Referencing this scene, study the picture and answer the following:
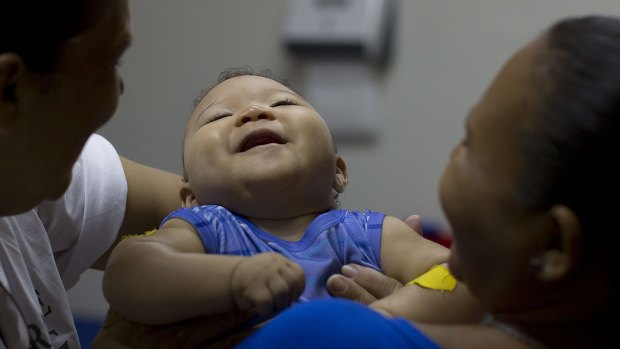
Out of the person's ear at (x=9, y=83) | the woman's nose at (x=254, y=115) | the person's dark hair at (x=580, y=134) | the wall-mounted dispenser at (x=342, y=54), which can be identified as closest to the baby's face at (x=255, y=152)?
the woman's nose at (x=254, y=115)

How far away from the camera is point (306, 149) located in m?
1.13

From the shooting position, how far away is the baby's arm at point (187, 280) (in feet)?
2.83

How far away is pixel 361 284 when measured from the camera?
3.31 ft

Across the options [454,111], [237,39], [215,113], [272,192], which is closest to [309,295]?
[272,192]

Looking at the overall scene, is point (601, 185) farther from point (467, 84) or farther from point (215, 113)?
point (467, 84)

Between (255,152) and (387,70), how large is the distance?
1.03m

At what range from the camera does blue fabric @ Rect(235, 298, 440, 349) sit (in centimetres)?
72

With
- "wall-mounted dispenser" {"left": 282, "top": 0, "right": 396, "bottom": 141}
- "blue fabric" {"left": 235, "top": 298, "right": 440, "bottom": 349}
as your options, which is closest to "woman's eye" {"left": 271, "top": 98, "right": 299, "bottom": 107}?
"blue fabric" {"left": 235, "top": 298, "right": 440, "bottom": 349}

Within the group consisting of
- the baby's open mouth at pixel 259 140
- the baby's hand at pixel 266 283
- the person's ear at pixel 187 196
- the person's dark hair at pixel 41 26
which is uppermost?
the person's dark hair at pixel 41 26

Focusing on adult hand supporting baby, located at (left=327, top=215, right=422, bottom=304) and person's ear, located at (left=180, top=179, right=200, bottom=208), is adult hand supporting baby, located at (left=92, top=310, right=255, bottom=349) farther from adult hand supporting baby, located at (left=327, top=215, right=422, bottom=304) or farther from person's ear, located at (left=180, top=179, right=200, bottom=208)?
person's ear, located at (left=180, top=179, right=200, bottom=208)

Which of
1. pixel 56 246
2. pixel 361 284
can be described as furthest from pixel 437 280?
pixel 56 246

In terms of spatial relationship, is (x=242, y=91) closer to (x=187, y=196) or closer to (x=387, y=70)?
(x=187, y=196)

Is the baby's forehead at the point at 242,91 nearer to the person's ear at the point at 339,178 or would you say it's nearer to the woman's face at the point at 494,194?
the person's ear at the point at 339,178

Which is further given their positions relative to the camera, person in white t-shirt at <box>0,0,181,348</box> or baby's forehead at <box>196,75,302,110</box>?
baby's forehead at <box>196,75,302,110</box>
